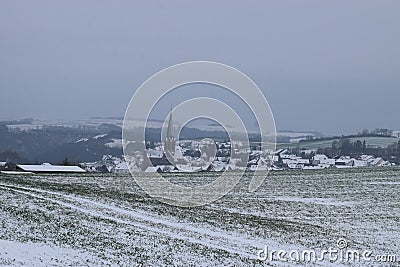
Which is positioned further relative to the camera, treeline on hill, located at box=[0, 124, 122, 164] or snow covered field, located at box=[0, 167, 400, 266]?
treeline on hill, located at box=[0, 124, 122, 164]

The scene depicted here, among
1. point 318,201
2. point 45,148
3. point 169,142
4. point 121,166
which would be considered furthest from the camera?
point 45,148

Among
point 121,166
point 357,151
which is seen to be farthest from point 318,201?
point 357,151

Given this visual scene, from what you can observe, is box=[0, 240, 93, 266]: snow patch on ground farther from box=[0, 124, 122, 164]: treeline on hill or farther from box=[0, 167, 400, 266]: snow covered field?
box=[0, 124, 122, 164]: treeline on hill

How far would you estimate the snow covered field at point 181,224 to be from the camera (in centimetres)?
2014

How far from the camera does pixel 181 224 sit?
1131 inches

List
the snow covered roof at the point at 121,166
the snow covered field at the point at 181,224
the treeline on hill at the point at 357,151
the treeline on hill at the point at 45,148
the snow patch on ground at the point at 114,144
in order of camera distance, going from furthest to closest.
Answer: the snow patch on ground at the point at 114,144 < the treeline on hill at the point at 357,151 < the treeline on hill at the point at 45,148 < the snow covered roof at the point at 121,166 < the snow covered field at the point at 181,224

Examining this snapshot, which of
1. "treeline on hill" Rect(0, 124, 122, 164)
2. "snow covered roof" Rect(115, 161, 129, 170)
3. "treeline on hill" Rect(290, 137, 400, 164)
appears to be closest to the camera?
"snow covered roof" Rect(115, 161, 129, 170)

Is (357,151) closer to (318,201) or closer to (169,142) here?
(318,201)

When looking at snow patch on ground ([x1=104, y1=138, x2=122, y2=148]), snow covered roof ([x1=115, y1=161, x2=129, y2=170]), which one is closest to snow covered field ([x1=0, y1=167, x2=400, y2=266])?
snow covered roof ([x1=115, y1=161, x2=129, y2=170])

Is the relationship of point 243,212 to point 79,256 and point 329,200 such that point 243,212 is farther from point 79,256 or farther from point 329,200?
point 79,256

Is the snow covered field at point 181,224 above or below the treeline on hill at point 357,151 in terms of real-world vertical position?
below

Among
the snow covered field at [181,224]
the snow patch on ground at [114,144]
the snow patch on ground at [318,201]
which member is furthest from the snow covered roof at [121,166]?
the snow patch on ground at [318,201]

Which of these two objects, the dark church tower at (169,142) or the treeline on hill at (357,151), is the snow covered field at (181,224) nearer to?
the dark church tower at (169,142)

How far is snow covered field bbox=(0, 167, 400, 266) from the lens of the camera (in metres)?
20.1
